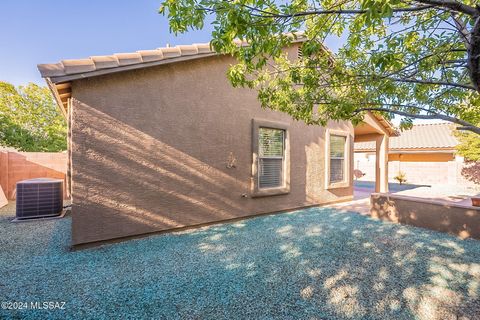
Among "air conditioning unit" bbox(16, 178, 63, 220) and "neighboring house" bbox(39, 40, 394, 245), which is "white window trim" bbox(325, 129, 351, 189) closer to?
"neighboring house" bbox(39, 40, 394, 245)

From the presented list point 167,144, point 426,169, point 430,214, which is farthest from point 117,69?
point 426,169

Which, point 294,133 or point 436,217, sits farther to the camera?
point 294,133

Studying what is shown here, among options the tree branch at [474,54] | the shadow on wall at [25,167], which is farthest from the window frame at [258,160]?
the shadow on wall at [25,167]

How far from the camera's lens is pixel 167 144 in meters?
4.95

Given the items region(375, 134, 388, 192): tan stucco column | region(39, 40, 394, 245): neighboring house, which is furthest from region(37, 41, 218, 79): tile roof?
region(375, 134, 388, 192): tan stucco column

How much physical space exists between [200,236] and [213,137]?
8.15ft

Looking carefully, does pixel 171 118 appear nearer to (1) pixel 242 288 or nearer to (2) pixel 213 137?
(2) pixel 213 137

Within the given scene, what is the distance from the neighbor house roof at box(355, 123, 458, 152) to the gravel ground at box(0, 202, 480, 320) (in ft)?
53.9

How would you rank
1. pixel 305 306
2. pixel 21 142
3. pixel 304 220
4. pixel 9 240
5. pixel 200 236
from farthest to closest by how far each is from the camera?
pixel 21 142, pixel 304 220, pixel 200 236, pixel 9 240, pixel 305 306

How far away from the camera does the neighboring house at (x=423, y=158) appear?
53.2ft

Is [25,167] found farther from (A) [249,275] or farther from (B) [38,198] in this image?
(A) [249,275]

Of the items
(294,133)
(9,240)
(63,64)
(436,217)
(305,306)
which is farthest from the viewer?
(294,133)

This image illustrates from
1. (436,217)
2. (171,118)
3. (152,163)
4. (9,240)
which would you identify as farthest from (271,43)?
(9,240)

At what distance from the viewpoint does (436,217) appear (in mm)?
5395
